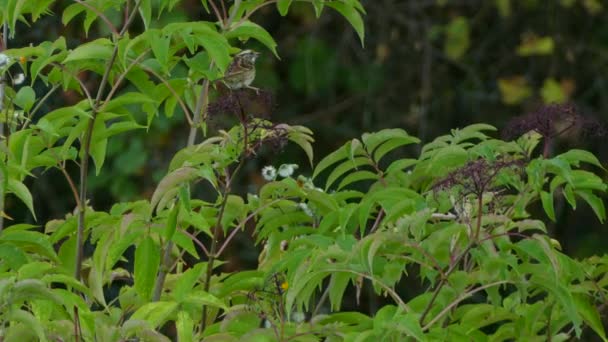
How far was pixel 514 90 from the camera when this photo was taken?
693 cm

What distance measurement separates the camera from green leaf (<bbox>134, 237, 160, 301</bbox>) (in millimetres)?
2404

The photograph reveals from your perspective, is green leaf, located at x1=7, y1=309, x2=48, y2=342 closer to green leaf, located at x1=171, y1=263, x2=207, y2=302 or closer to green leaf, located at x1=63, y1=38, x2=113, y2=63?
green leaf, located at x1=171, y1=263, x2=207, y2=302

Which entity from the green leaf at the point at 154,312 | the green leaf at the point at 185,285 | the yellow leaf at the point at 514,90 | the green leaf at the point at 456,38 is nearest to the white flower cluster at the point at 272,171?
the green leaf at the point at 185,285

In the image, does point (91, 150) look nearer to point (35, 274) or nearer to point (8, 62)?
point (8, 62)

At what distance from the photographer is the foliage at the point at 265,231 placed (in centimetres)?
226

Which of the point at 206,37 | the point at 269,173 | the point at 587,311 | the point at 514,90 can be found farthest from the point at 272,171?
the point at 514,90

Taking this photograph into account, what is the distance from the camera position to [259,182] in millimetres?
6906

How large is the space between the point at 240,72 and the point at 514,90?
15.0ft

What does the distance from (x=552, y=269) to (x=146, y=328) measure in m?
0.63

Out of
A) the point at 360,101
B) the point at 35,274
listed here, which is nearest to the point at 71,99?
the point at 360,101

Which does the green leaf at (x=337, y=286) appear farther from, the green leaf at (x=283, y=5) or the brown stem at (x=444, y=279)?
the green leaf at (x=283, y=5)

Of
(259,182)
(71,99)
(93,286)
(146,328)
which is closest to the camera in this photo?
(146,328)

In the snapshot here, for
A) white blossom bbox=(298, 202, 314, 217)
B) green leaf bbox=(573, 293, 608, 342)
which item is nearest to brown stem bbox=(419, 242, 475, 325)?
green leaf bbox=(573, 293, 608, 342)

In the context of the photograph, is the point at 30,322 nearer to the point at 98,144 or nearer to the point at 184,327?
the point at 184,327
